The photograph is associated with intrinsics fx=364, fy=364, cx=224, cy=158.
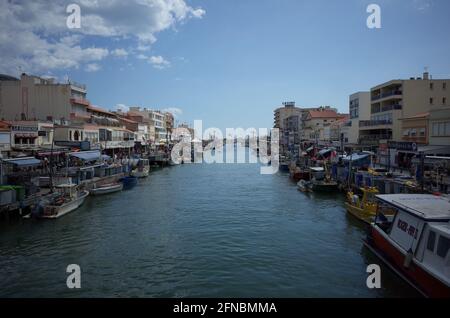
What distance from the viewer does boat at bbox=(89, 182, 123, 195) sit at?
39719mm

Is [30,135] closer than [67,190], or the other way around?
[67,190]

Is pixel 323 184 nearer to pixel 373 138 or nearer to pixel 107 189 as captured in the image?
pixel 373 138

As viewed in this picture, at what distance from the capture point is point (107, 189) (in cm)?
4097

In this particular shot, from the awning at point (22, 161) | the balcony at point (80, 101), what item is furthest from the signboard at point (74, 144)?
the balcony at point (80, 101)

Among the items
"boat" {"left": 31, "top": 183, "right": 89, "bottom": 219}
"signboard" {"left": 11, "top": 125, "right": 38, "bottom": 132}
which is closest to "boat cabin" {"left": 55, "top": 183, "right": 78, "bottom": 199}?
"boat" {"left": 31, "top": 183, "right": 89, "bottom": 219}

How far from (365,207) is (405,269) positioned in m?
11.8

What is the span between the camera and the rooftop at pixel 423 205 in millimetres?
14927

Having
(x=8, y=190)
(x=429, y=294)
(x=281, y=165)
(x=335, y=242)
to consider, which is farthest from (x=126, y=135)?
(x=429, y=294)

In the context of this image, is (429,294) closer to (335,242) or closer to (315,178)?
(335,242)

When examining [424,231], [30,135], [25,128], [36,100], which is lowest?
[424,231]

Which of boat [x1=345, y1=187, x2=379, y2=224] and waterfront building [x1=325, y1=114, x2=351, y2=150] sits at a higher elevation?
waterfront building [x1=325, y1=114, x2=351, y2=150]

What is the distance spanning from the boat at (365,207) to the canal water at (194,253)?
94cm

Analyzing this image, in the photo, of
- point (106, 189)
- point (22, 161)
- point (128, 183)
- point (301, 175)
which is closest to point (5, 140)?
point (22, 161)

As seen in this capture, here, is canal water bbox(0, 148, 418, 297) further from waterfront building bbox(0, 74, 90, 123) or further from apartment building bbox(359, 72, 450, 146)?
waterfront building bbox(0, 74, 90, 123)
